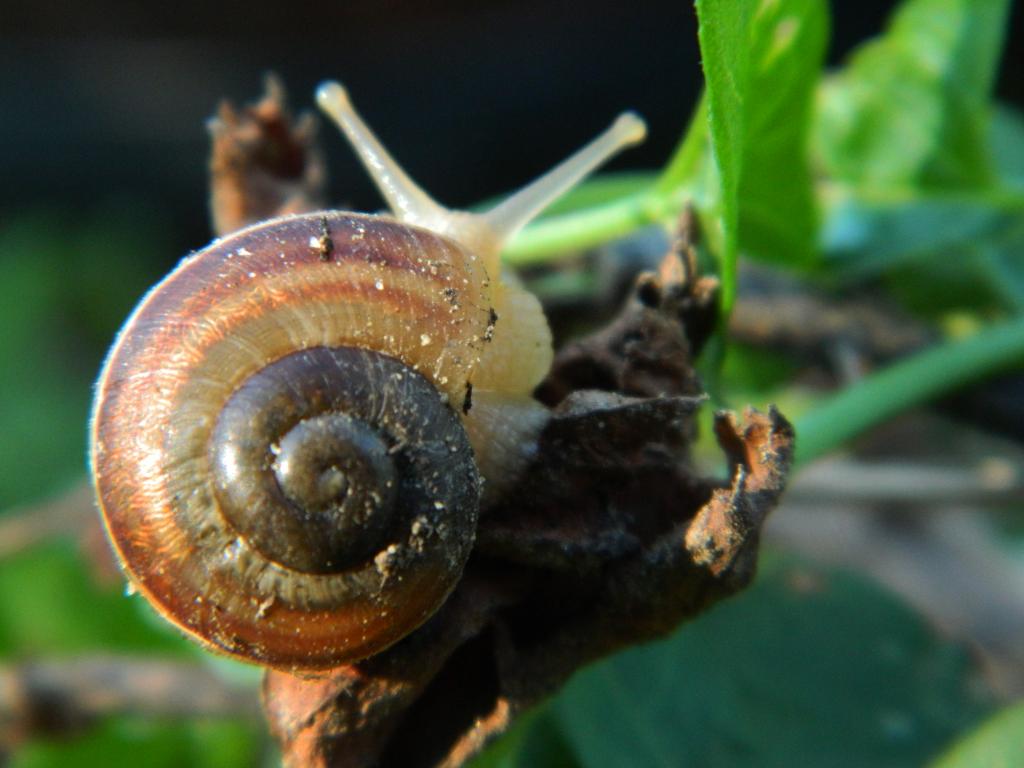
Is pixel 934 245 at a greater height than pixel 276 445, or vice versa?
pixel 276 445

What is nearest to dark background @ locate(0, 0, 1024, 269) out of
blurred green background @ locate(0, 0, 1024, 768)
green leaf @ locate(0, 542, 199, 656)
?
blurred green background @ locate(0, 0, 1024, 768)

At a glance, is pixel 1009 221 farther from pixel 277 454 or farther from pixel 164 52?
pixel 164 52

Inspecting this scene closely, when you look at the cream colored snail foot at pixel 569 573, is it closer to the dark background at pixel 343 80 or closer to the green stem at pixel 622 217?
the green stem at pixel 622 217

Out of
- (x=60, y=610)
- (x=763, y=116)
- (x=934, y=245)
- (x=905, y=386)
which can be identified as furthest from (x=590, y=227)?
(x=60, y=610)

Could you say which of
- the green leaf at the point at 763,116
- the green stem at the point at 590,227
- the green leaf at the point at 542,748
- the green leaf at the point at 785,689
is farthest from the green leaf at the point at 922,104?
the green leaf at the point at 542,748

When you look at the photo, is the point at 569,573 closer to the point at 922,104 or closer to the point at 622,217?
the point at 622,217

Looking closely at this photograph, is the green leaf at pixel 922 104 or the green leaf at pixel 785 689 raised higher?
the green leaf at pixel 922 104

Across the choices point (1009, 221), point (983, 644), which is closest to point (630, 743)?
point (1009, 221)
